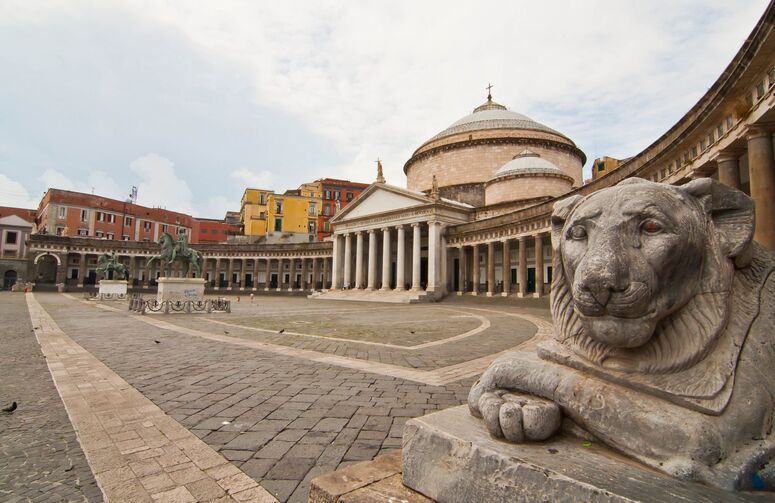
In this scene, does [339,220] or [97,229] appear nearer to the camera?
[339,220]

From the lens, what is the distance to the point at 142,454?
337 centimetres

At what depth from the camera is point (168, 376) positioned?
6184 millimetres

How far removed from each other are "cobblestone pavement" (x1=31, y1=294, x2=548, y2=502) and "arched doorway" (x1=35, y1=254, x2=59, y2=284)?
59.6 meters

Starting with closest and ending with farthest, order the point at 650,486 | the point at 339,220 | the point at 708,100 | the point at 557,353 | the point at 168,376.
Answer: the point at 650,486 < the point at 557,353 < the point at 168,376 < the point at 708,100 < the point at 339,220

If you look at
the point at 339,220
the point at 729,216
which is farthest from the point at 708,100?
the point at 339,220

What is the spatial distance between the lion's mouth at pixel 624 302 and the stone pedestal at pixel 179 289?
21.9 meters

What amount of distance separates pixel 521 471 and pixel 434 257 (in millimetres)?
34162

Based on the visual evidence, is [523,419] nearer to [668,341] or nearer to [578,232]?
[668,341]

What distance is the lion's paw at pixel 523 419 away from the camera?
1.89 meters

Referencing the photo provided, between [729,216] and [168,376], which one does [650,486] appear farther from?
[168,376]

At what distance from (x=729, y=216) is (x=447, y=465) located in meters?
1.82

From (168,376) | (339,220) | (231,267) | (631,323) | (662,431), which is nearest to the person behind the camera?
(662,431)

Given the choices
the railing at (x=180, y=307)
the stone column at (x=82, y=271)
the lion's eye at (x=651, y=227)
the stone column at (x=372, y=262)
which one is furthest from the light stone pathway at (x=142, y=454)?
the stone column at (x=82, y=271)

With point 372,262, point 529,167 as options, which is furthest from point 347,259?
point 529,167
